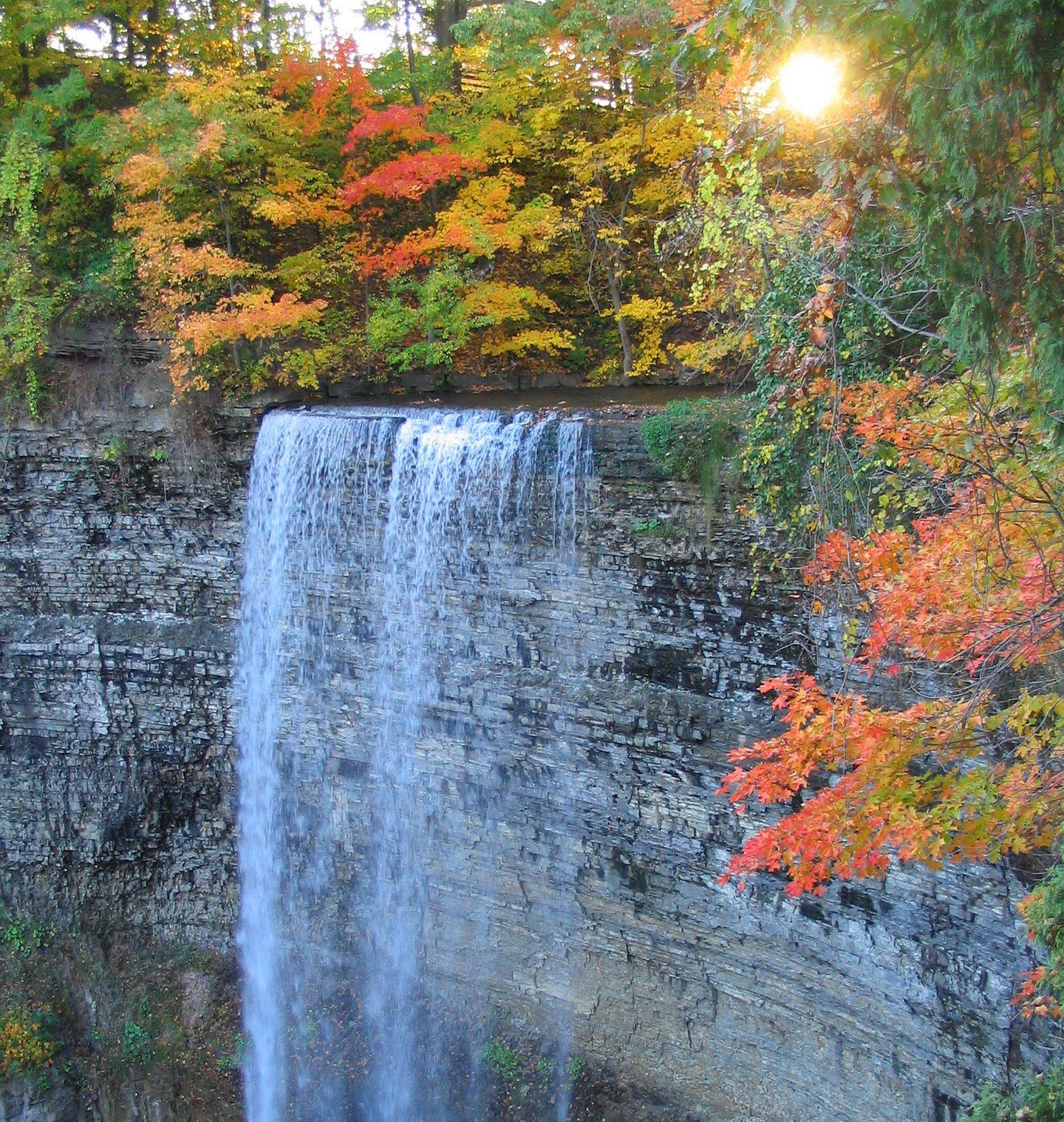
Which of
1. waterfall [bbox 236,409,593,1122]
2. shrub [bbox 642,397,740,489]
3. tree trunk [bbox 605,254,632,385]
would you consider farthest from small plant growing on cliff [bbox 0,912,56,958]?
tree trunk [bbox 605,254,632,385]

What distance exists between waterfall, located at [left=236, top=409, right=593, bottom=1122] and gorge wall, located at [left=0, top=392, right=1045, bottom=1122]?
0.60 feet

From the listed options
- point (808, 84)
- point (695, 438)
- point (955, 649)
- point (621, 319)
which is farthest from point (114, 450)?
point (955, 649)

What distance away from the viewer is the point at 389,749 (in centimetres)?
1101

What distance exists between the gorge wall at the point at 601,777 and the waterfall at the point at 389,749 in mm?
184

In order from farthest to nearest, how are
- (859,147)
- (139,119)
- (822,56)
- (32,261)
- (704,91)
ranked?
1. (32,261)
2. (139,119)
3. (704,91)
4. (859,147)
5. (822,56)

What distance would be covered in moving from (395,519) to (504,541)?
129 centimetres

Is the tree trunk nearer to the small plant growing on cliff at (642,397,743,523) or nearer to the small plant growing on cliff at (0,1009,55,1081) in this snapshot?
the small plant growing on cliff at (642,397,743,523)

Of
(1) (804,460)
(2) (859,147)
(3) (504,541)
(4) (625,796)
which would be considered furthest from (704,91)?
(4) (625,796)

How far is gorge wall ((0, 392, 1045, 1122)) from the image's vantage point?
8.54 metres

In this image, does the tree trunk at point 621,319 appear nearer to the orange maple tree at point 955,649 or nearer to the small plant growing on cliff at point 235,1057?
the orange maple tree at point 955,649

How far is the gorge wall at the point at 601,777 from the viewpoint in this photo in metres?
8.54

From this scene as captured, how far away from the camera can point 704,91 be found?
790 cm

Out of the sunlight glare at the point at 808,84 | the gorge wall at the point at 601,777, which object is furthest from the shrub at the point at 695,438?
the sunlight glare at the point at 808,84

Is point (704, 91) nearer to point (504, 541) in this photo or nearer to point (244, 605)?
point (504, 541)
